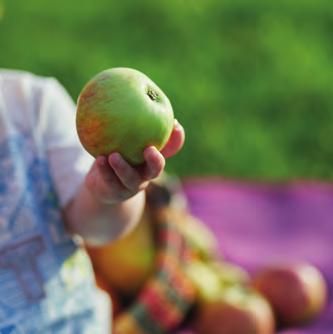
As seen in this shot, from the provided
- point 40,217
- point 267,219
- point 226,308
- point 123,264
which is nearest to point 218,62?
point 267,219

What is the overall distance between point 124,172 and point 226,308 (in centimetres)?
99

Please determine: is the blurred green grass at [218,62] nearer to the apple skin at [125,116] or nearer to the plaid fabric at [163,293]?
the plaid fabric at [163,293]

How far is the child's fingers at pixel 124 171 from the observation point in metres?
1.28

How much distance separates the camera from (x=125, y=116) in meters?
1.29

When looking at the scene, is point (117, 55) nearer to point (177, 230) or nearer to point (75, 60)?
point (75, 60)

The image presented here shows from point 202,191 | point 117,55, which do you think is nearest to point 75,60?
point 117,55

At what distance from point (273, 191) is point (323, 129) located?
27.4 inches

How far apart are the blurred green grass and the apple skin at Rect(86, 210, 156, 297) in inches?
36.6

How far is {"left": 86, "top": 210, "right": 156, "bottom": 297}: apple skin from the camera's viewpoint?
228cm

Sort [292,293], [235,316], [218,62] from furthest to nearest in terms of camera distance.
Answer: [218,62]
[292,293]
[235,316]

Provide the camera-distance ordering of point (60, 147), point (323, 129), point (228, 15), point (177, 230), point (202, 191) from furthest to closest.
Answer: point (228, 15) → point (323, 129) → point (202, 191) → point (177, 230) → point (60, 147)

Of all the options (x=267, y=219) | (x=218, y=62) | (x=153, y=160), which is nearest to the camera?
(x=153, y=160)

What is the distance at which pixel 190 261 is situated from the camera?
7.73 feet

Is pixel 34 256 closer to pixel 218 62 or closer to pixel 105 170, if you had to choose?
pixel 105 170
